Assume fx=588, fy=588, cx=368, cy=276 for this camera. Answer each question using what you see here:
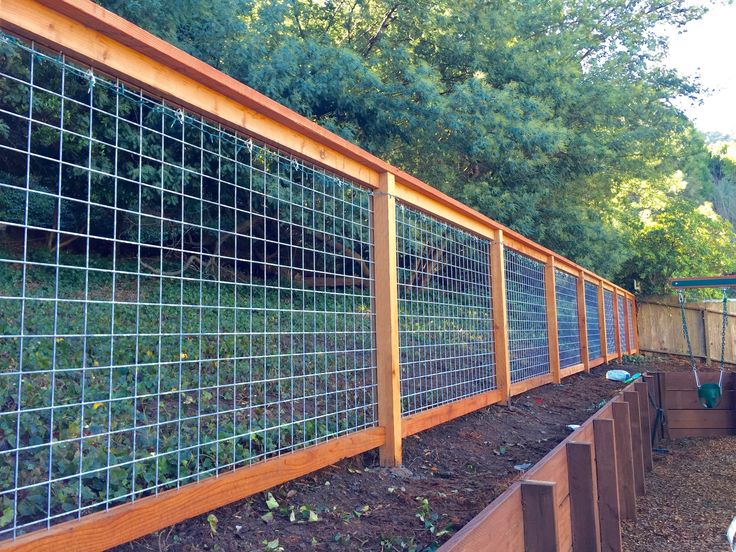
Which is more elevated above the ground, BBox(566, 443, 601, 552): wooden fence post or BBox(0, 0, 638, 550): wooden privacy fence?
BBox(0, 0, 638, 550): wooden privacy fence

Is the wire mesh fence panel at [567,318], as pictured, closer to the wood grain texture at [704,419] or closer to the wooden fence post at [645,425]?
the wood grain texture at [704,419]

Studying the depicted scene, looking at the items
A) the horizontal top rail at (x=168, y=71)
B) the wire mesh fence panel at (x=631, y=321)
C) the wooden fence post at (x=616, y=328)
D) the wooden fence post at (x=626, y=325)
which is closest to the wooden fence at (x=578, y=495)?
the horizontal top rail at (x=168, y=71)

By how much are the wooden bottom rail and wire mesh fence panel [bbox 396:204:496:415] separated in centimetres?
108

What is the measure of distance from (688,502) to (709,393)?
250 centimetres

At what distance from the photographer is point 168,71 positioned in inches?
82.5

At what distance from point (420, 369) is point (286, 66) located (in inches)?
179

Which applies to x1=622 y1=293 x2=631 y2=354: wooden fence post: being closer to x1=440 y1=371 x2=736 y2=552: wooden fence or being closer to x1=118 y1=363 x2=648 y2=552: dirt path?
x1=440 y1=371 x2=736 y2=552: wooden fence

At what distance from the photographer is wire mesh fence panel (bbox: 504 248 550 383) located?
18.7ft

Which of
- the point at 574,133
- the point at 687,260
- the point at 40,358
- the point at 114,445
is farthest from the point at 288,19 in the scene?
the point at 687,260

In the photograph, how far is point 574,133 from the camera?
37.2ft

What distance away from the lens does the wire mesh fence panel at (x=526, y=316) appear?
5.71 metres

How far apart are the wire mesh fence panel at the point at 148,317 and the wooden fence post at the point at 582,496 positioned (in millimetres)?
1072


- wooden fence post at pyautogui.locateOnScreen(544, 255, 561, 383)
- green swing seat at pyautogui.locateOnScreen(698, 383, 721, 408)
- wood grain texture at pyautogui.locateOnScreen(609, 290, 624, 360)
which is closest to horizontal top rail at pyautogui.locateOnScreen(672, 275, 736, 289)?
green swing seat at pyautogui.locateOnScreen(698, 383, 721, 408)

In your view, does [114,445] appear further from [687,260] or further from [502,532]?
[687,260]
